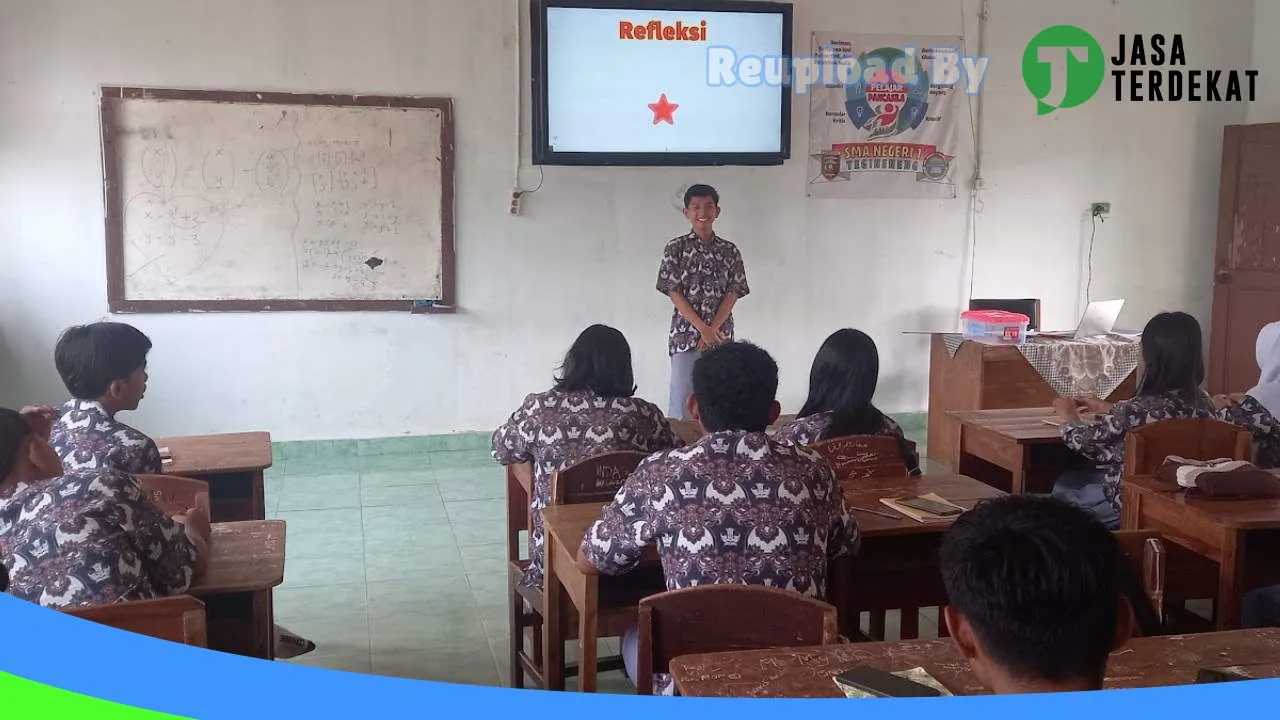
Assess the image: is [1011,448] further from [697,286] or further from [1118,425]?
[697,286]

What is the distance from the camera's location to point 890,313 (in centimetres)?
660

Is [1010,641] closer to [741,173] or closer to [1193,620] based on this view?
[1193,620]

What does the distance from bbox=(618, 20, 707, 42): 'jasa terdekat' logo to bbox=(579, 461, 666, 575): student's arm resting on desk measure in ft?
13.9

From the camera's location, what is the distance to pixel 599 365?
2980 mm

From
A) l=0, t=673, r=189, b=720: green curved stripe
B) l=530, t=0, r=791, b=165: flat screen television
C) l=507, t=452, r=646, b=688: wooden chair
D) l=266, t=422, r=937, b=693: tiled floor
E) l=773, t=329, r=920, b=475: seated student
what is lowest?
l=266, t=422, r=937, b=693: tiled floor

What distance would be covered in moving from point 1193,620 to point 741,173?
156 inches

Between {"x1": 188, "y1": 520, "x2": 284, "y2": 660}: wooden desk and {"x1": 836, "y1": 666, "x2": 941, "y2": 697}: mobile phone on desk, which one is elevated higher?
{"x1": 836, "y1": 666, "x2": 941, "y2": 697}: mobile phone on desk

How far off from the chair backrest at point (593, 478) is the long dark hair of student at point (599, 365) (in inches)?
10.6

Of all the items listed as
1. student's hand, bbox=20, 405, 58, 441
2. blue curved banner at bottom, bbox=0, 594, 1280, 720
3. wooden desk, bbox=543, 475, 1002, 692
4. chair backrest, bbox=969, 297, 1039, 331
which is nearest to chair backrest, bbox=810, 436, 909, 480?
wooden desk, bbox=543, 475, 1002, 692

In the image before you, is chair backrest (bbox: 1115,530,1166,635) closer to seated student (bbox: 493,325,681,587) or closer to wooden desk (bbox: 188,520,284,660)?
seated student (bbox: 493,325,681,587)

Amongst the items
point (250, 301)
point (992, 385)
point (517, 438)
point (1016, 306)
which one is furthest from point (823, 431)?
point (1016, 306)

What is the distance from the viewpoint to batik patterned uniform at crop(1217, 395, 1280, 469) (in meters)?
3.36

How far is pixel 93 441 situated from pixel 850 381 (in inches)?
75.4

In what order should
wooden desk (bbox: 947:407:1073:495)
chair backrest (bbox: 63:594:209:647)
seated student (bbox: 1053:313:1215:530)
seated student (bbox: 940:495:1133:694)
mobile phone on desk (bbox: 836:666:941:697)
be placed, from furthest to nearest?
wooden desk (bbox: 947:407:1073:495)
seated student (bbox: 1053:313:1215:530)
chair backrest (bbox: 63:594:209:647)
mobile phone on desk (bbox: 836:666:941:697)
seated student (bbox: 940:495:1133:694)
